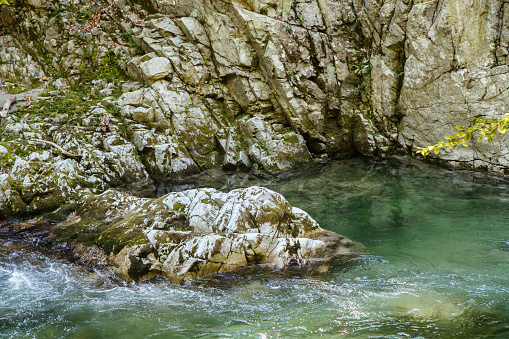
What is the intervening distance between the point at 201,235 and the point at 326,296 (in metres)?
2.59

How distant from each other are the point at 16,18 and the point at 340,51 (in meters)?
16.7

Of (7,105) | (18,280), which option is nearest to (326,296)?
(18,280)

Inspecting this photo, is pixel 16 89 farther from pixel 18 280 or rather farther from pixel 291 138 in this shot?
pixel 291 138

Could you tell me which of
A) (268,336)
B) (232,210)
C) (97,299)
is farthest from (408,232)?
(97,299)

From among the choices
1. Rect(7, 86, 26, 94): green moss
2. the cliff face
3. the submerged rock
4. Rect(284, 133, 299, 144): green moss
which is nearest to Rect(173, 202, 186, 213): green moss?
the submerged rock

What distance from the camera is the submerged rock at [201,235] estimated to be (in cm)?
589

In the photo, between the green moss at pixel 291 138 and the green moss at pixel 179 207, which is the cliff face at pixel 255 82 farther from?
the green moss at pixel 179 207

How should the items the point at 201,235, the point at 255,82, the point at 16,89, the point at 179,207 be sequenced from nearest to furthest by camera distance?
the point at 201,235
the point at 179,207
the point at 255,82
the point at 16,89

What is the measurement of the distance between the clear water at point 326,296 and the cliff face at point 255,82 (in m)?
5.83

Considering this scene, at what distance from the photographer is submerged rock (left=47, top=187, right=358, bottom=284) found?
5891 millimetres

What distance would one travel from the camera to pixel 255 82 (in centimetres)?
1448

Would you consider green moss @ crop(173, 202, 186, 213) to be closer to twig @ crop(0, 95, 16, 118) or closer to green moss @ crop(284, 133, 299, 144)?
green moss @ crop(284, 133, 299, 144)

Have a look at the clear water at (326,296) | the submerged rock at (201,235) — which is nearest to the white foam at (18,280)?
the clear water at (326,296)

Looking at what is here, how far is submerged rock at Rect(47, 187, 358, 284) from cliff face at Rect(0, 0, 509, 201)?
4.49 m
